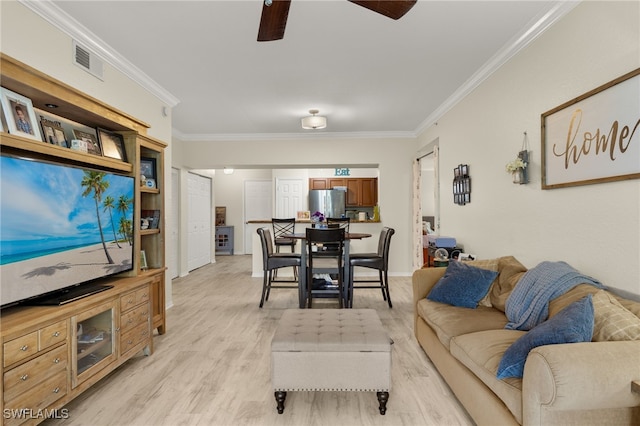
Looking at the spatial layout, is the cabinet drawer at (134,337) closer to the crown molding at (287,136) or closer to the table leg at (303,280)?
the table leg at (303,280)

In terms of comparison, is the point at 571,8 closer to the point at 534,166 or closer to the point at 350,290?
the point at 534,166

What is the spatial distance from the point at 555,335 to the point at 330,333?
119 cm

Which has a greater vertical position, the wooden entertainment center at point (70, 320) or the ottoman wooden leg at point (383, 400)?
the wooden entertainment center at point (70, 320)

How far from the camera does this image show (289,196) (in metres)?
8.93

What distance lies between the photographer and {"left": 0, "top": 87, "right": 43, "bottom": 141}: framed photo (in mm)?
1762

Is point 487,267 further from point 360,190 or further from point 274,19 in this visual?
point 360,190

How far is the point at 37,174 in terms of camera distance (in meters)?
1.83

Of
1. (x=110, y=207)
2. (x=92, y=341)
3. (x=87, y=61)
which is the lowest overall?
(x=92, y=341)

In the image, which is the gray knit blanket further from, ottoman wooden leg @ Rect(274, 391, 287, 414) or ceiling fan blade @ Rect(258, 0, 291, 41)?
ceiling fan blade @ Rect(258, 0, 291, 41)

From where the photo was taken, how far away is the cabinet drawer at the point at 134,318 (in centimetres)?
245

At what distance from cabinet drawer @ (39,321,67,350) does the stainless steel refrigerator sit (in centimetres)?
683

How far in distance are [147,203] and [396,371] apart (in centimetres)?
268

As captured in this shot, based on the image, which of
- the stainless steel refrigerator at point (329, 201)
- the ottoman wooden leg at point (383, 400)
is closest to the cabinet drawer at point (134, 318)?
the ottoman wooden leg at point (383, 400)

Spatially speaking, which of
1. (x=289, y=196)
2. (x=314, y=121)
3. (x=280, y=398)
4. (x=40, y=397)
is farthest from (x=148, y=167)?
(x=289, y=196)
